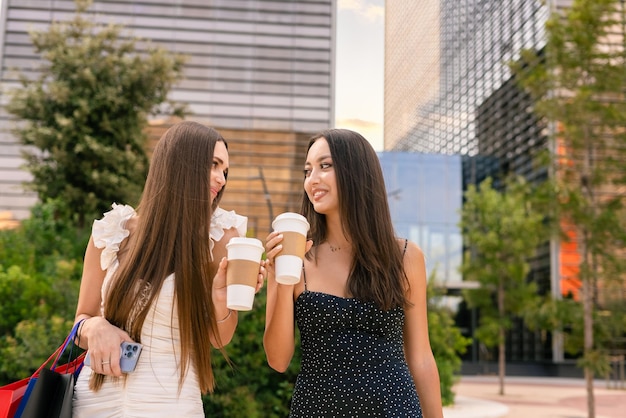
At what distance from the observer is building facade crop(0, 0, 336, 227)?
59.0ft

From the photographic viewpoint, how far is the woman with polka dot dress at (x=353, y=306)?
2145mm

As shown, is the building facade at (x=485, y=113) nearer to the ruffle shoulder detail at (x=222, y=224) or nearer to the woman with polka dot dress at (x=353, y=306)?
the woman with polka dot dress at (x=353, y=306)

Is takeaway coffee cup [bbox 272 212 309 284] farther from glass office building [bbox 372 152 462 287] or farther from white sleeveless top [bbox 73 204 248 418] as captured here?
glass office building [bbox 372 152 462 287]

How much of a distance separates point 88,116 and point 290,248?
1054cm

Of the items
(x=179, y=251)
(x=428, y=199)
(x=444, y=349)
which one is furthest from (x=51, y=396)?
(x=428, y=199)

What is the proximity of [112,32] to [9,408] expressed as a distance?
1139 centimetres

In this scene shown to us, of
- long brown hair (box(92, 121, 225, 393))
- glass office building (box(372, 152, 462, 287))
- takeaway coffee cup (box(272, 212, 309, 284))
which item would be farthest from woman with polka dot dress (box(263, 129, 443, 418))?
glass office building (box(372, 152, 462, 287))

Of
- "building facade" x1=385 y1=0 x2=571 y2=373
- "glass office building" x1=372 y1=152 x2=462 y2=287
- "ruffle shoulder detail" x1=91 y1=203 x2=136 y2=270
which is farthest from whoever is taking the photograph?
"glass office building" x1=372 y1=152 x2=462 y2=287

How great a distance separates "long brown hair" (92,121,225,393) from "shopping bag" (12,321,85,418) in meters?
0.10

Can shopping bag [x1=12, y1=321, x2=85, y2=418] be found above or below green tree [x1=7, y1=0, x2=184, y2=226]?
below

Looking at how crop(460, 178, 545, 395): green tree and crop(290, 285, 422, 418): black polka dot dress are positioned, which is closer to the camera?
crop(290, 285, 422, 418): black polka dot dress

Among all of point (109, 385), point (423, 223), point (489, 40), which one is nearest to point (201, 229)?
point (109, 385)

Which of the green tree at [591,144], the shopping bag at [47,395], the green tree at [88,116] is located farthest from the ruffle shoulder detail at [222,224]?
the green tree at [591,144]

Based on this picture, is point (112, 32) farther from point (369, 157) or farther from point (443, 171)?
point (443, 171)
